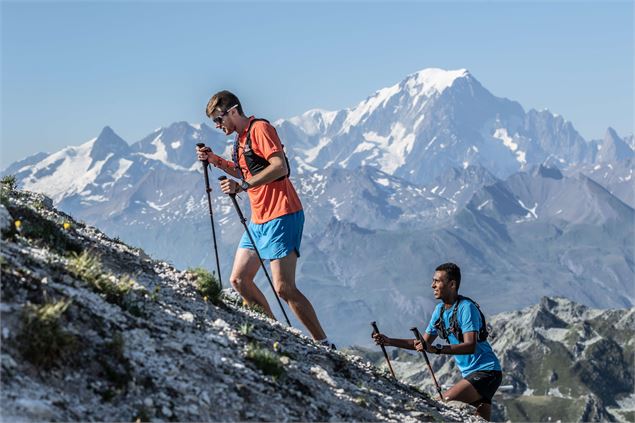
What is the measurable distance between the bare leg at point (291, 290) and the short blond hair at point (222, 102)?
9.18ft

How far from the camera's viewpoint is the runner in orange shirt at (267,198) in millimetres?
15047

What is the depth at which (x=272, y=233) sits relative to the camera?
15.4 meters

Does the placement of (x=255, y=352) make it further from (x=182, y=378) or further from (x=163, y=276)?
(x=163, y=276)

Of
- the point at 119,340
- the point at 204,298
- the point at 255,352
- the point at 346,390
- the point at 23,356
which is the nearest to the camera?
the point at 23,356

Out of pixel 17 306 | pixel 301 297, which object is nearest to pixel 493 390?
pixel 301 297

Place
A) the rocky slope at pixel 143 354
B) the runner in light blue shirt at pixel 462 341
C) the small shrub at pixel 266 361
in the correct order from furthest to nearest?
1. the runner in light blue shirt at pixel 462 341
2. the small shrub at pixel 266 361
3. the rocky slope at pixel 143 354

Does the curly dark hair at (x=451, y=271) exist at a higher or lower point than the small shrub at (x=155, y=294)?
higher

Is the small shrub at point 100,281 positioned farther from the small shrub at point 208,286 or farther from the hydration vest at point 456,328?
the hydration vest at point 456,328

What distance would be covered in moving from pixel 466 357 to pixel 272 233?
13.9ft

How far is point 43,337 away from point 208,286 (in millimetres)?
5548

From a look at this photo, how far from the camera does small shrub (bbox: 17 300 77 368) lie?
9453 mm

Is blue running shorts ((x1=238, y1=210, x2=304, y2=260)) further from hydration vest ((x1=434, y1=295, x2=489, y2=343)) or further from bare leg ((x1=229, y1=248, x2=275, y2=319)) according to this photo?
hydration vest ((x1=434, y1=295, x2=489, y2=343))

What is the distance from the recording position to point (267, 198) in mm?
15641

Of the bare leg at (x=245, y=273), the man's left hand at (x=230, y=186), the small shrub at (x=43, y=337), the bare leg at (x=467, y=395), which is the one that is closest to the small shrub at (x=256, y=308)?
the bare leg at (x=245, y=273)
